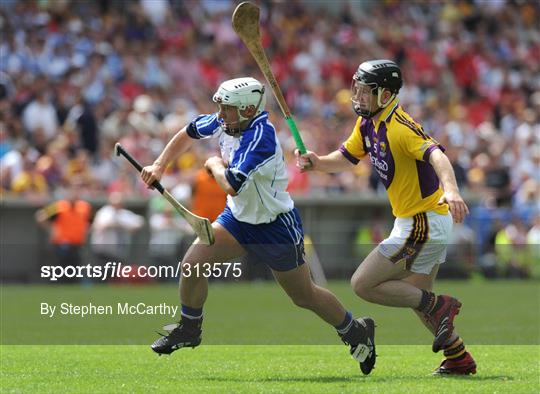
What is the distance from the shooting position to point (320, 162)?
9.93m

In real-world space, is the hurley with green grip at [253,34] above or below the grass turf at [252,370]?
above

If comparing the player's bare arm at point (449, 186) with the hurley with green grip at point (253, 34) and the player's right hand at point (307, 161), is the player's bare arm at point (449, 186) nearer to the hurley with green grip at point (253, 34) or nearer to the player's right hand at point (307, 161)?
the player's right hand at point (307, 161)

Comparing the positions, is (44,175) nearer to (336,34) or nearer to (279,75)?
(279,75)

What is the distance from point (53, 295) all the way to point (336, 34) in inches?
456

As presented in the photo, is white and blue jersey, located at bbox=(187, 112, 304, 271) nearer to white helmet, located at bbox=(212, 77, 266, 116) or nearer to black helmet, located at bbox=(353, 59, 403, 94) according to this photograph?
white helmet, located at bbox=(212, 77, 266, 116)

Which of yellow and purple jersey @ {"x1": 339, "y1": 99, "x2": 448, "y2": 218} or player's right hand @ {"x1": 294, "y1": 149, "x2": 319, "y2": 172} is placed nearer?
yellow and purple jersey @ {"x1": 339, "y1": 99, "x2": 448, "y2": 218}

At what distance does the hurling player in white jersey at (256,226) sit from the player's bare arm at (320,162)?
0.45 meters

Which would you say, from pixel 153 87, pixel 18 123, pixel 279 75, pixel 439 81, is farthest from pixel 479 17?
pixel 18 123

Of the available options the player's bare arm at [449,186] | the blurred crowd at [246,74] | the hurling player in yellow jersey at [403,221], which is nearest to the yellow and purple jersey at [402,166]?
the hurling player in yellow jersey at [403,221]

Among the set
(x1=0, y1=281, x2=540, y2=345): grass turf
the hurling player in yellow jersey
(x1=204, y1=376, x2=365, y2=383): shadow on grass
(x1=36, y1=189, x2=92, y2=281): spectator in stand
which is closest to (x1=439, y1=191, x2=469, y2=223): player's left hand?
the hurling player in yellow jersey

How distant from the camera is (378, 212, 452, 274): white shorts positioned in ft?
30.5

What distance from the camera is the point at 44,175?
1942cm

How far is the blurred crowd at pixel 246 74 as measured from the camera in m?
19.9

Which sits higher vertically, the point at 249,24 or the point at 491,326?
the point at 249,24
